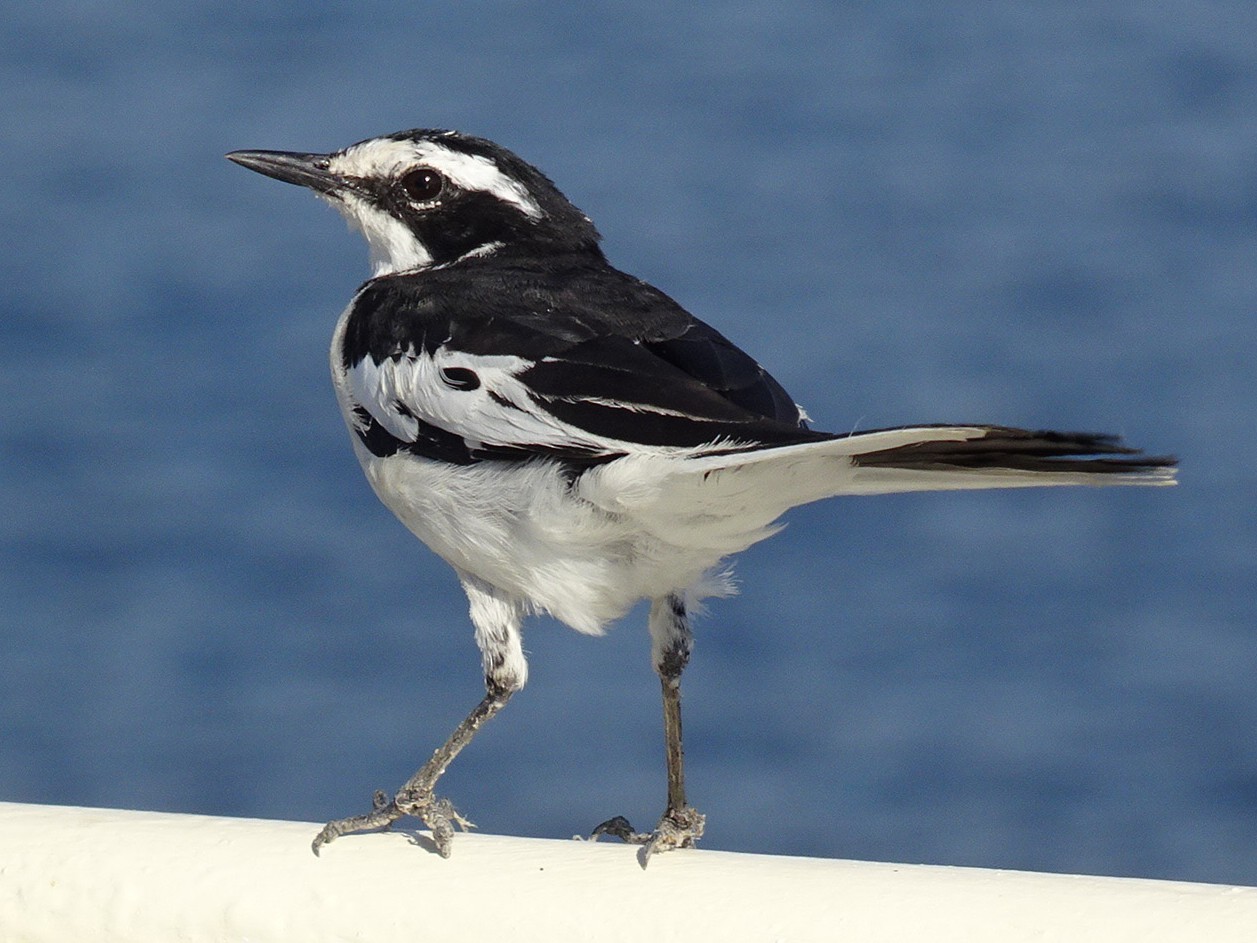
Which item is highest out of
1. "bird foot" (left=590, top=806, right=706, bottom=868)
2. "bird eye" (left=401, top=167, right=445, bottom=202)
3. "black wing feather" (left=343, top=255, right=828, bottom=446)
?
"bird eye" (left=401, top=167, right=445, bottom=202)

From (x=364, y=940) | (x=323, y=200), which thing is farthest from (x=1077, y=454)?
(x=323, y=200)

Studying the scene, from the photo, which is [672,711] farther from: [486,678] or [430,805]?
[430,805]

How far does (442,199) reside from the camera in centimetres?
476

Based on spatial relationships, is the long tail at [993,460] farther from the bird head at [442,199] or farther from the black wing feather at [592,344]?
the bird head at [442,199]

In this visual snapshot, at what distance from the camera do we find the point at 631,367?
3918 mm

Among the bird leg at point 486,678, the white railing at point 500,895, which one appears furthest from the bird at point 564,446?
the white railing at point 500,895

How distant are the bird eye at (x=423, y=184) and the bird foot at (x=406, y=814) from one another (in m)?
1.49

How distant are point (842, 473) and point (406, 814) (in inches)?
47.3

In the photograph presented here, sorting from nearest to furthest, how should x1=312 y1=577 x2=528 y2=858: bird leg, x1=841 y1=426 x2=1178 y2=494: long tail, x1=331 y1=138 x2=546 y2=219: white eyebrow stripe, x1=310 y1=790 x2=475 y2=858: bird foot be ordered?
x1=841 y1=426 x2=1178 y2=494: long tail < x1=310 y1=790 x2=475 y2=858: bird foot < x1=312 y1=577 x2=528 y2=858: bird leg < x1=331 y1=138 x2=546 y2=219: white eyebrow stripe

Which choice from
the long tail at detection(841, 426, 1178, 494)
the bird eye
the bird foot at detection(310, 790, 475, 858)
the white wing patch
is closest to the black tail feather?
the long tail at detection(841, 426, 1178, 494)

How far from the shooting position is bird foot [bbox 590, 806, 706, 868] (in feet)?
12.8

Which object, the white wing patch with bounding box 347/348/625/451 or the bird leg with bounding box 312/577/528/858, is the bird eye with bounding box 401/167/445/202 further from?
the bird leg with bounding box 312/577/528/858

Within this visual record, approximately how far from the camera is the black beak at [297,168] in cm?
486

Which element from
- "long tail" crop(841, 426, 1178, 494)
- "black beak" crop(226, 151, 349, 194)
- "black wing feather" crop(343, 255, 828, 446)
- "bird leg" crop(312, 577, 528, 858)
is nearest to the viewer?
"long tail" crop(841, 426, 1178, 494)
